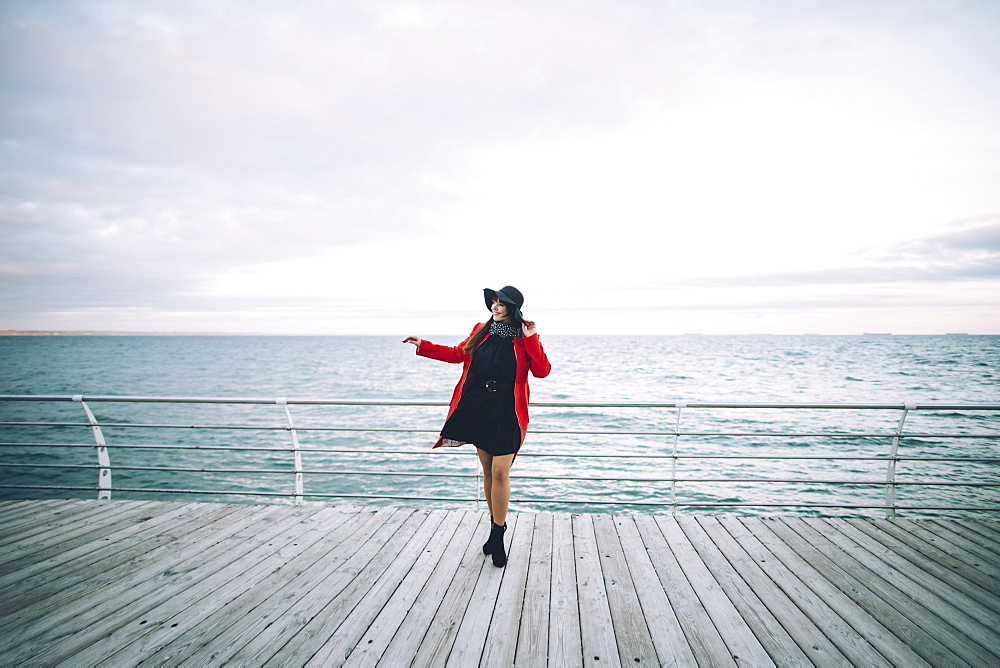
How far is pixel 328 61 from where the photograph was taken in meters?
8.49

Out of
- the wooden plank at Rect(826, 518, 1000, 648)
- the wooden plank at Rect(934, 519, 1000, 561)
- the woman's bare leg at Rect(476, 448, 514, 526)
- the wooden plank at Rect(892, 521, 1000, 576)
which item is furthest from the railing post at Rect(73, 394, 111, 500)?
the wooden plank at Rect(934, 519, 1000, 561)

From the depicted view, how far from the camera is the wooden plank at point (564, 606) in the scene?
1.72 meters

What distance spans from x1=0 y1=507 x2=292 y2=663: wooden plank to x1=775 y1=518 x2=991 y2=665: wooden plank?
3.74m

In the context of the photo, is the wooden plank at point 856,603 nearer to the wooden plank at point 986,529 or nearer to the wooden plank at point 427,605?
the wooden plank at point 986,529

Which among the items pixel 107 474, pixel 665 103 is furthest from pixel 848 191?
pixel 107 474

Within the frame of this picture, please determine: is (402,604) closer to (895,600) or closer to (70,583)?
(70,583)

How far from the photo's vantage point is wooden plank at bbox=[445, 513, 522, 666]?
170cm

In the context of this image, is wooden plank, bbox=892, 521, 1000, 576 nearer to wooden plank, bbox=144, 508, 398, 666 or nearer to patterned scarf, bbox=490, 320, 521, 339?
patterned scarf, bbox=490, 320, 521, 339

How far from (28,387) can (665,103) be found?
40.1m

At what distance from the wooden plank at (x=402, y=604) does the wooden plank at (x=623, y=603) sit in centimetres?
96

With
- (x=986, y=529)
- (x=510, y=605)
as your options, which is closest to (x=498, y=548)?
(x=510, y=605)

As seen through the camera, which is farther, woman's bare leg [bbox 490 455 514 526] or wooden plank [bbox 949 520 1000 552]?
wooden plank [bbox 949 520 1000 552]

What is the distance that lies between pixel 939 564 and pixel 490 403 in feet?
10.1

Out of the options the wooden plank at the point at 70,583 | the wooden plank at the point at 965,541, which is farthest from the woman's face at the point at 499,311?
the wooden plank at the point at 965,541
